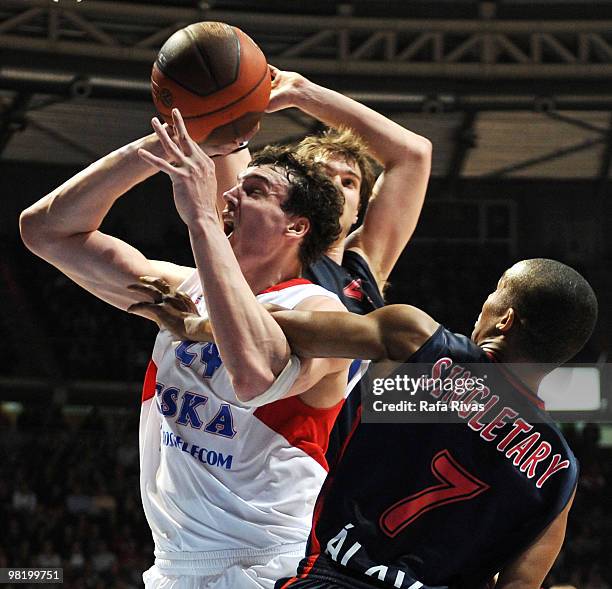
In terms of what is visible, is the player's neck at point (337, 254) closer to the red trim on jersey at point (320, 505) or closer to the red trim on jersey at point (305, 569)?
the red trim on jersey at point (320, 505)

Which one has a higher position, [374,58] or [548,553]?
[548,553]

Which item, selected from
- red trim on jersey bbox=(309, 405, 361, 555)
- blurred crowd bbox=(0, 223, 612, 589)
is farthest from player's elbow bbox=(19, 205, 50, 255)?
blurred crowd bbox=(0, 223, 612, 589)

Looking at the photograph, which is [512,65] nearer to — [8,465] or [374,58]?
[374,58]

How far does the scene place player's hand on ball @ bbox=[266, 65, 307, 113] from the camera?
3.45 metres

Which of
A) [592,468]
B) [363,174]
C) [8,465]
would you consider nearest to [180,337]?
[363,174]

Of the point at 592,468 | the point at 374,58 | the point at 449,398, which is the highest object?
the point at 449,398

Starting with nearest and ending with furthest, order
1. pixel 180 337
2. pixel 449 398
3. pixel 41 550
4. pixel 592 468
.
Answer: pixel 449 398, pixel 180 337, pixel 41 550, pixel 592 468

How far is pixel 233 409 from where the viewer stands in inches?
110

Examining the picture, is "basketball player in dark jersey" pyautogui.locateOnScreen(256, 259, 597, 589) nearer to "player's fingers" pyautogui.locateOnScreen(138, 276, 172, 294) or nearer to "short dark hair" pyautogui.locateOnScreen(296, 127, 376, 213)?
"player's fingers" pyautogui.locateOnScreen(138, 276, 172, 294)

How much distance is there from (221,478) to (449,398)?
2.54 feet

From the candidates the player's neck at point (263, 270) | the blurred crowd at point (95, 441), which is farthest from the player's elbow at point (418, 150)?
the blurred crowd at point (95, 441)

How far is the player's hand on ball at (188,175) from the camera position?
238 cm

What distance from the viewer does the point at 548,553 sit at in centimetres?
235

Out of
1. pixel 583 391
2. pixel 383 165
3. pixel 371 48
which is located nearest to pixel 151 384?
pixel 383 165
